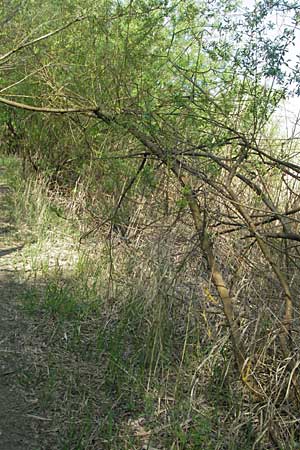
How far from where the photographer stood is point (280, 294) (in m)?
4.55

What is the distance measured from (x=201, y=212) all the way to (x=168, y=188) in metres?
0.79

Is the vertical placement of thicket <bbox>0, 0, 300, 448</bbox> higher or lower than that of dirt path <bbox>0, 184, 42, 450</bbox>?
higher

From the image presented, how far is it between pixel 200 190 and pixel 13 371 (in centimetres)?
192

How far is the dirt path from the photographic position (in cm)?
425

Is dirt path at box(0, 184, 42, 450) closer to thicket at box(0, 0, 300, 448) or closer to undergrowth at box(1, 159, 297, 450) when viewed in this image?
undergrowth at box(1, 159, 297, 450)

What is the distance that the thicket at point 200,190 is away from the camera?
4215 millimetres

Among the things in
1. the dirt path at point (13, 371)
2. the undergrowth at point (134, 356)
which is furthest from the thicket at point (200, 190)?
the dirt path at point (13, 371)

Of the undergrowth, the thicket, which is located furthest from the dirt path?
the thicket

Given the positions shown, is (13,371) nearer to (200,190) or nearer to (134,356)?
(134,356)

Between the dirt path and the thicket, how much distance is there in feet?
2.72

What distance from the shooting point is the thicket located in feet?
13.8

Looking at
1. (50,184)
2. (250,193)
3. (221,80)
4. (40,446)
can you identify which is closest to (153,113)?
(221,80)

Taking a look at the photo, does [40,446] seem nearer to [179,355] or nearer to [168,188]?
[179,355]

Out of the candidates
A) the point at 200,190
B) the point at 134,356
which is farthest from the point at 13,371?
the point at 200,190
